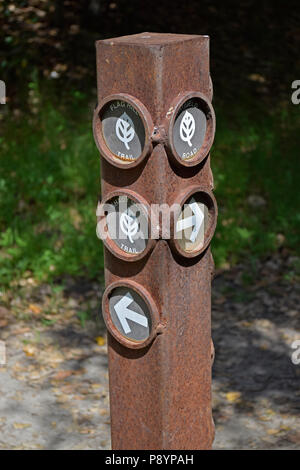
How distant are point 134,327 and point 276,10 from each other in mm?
5824

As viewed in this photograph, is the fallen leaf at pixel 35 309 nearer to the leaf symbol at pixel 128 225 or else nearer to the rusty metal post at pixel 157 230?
the rusty metal post at pixel 157 230

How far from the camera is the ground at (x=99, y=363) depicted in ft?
15.4

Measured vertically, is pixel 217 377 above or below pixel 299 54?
below

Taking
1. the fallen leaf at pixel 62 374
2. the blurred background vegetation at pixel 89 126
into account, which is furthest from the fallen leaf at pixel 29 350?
the blurred background vegetation at pixel 89 126

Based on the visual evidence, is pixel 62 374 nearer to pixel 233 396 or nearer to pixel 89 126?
pixel 233 396

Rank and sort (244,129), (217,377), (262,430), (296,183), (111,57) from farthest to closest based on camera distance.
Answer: (244,129) < (296,183) < (217,377) < (262,430) < (111,57)

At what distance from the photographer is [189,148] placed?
3.09 metres

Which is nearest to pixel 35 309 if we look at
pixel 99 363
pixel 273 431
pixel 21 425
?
pixel 99 363

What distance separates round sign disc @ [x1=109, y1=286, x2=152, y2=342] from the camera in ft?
10.5

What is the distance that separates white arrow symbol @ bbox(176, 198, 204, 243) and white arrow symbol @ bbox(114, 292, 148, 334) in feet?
1.10

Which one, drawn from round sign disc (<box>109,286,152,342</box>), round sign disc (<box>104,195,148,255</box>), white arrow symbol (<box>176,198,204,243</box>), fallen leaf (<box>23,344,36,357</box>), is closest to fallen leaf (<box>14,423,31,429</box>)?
fallen leaf (<box>23,344,36,357</box>)

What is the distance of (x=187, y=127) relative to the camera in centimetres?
307

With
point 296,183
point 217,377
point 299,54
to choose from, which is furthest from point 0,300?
point 299,54

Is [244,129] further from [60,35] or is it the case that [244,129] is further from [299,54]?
[60,35]
